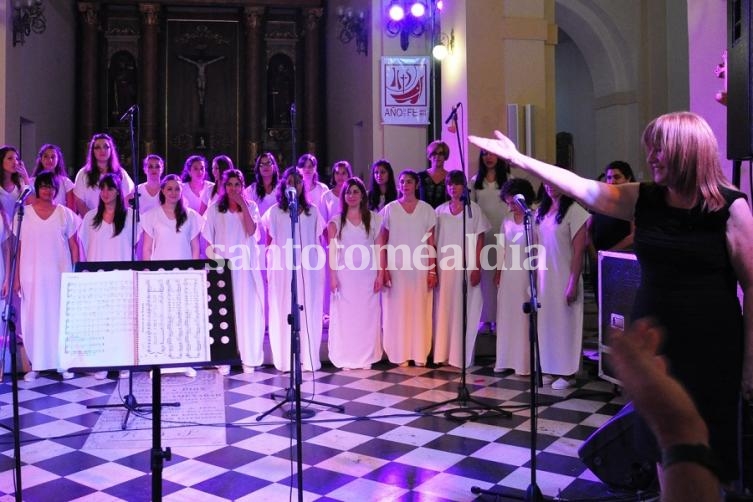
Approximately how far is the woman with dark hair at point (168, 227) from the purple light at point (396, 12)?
5.08m

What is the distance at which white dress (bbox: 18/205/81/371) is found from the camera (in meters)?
6.43

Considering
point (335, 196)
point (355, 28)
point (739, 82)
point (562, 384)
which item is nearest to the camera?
point (739, 82)

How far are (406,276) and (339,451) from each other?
2775mm

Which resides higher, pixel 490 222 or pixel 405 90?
pixel 405 90

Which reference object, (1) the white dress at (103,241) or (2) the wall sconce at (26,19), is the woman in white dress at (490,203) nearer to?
(1) the white dress at (103,241)

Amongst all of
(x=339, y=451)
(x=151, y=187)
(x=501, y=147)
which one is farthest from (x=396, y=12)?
(x=501, y=147)

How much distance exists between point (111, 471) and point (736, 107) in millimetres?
3680

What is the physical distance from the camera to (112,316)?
109 inches

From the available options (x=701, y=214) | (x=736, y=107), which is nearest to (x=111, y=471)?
(x=701, y=214)

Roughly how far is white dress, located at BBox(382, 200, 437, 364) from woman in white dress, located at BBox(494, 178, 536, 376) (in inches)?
28.4

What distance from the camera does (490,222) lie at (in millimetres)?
7371

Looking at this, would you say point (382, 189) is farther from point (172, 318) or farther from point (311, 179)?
point (172, 318)

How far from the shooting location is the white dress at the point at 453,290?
6.92 m

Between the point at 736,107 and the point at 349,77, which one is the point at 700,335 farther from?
the point at 349,77
